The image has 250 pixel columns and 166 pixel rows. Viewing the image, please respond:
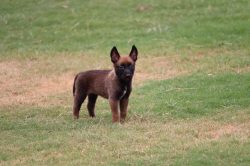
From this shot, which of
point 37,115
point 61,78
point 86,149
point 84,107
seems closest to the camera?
point 86,149

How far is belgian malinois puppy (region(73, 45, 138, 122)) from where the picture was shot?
1271cm

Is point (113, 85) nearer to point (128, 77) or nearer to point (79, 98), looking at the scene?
point (128, 77)

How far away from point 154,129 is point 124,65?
52.9 inches

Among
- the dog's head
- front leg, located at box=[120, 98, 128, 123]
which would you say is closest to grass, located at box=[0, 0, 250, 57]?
front leg, located at box=[120, 98, 128, 123]

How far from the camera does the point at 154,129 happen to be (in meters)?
12.1

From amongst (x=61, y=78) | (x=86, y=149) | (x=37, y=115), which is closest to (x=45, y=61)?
(x=61, y=78)

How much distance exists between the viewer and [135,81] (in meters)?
17.8

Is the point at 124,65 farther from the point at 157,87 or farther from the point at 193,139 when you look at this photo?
the point at 157,87

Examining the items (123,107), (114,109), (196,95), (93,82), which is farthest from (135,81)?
(114,109)

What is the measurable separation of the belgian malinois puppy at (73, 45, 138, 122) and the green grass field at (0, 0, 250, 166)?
10.8 inches

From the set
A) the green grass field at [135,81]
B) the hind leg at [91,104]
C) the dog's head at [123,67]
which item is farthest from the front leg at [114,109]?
the hind leg at [91,104]

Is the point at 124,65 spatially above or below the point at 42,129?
above

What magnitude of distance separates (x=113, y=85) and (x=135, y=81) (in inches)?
196

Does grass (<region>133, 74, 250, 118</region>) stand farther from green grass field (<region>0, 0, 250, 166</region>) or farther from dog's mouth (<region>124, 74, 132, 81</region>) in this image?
dog's mouth (<region>124, 74, 132, 81</region>)
